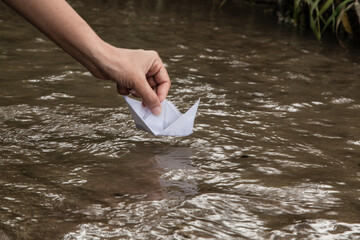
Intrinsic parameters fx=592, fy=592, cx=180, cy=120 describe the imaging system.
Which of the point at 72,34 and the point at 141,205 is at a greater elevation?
the point at 72,34

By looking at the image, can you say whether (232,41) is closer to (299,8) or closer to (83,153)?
(299,8)

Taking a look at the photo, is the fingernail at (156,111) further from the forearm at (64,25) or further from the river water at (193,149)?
the forearm at (64,25)

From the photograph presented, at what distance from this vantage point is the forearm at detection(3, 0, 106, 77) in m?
1.78

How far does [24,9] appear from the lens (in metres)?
1.78

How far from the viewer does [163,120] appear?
220 cm

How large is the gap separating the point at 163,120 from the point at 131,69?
319mm

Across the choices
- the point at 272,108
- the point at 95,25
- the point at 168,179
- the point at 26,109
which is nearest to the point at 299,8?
the point at 95,25

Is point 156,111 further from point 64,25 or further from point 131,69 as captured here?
point 64,25

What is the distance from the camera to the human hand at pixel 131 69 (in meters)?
1.93

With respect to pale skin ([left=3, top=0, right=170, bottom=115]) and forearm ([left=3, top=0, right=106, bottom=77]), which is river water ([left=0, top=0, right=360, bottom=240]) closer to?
pale skin ([left=3, top=0, right=170, bottom=115])

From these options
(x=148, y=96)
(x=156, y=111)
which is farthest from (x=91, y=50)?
(x=156, y=111)

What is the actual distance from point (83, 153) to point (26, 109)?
58 cm

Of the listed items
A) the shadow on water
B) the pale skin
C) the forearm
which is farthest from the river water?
the forearm

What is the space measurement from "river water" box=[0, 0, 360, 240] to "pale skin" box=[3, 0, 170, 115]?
0.31m
